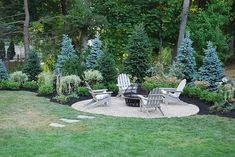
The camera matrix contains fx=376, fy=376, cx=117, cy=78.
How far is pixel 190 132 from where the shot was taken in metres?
8.12

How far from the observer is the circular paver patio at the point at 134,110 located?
10.3 meters

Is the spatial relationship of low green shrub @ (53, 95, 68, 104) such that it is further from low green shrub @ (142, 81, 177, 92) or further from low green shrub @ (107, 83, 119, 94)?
low green shrub @ (142, 81, 177, 92)

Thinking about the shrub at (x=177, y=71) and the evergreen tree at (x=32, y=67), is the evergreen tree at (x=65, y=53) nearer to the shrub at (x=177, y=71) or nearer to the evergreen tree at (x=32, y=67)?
the evergreen tree at (x=32, y=67)

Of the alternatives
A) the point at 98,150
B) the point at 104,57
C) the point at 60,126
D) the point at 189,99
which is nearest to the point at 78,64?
the point at 104,57

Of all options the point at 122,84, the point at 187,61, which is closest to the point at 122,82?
A: the point at 122,84

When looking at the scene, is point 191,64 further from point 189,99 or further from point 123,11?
point 123,11

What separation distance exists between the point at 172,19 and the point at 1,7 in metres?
9.43

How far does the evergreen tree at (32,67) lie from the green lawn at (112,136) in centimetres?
579

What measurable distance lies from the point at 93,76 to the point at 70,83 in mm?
973

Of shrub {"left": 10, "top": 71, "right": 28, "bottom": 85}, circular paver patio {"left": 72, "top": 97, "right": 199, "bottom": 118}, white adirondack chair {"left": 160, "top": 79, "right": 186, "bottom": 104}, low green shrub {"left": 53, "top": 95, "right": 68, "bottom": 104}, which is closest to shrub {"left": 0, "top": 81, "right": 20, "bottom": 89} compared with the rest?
shrub {"left": 10, "top": 71, "right": 28, "bottom": 85}

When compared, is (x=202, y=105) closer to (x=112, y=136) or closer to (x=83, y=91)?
(x=83, y=91)

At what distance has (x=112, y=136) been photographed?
7.57 m

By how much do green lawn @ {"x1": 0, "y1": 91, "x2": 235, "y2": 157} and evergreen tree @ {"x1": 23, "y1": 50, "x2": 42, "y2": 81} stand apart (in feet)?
19.0

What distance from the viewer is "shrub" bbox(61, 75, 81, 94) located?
13.1 meters
